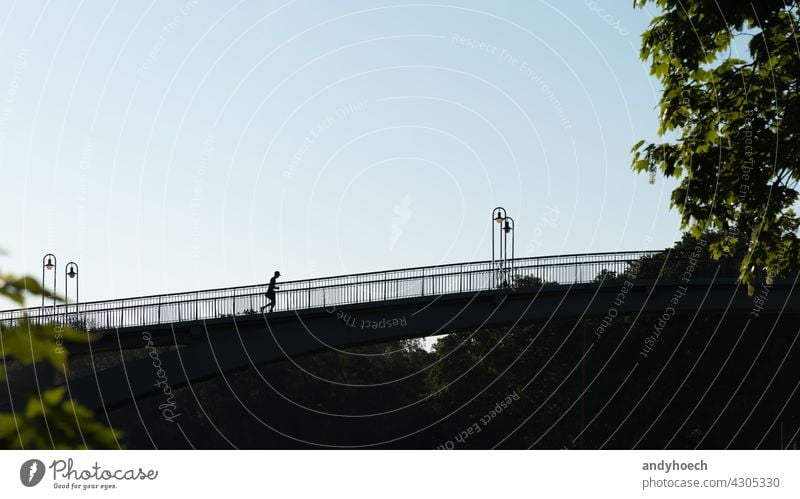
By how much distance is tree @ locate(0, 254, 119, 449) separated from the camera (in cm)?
396

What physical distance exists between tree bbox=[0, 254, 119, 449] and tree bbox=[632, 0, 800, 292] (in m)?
15.9

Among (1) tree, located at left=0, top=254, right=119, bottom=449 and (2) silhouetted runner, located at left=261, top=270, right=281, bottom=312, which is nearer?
(1) tree, located at left=0, top=254, right=119, bottom=449

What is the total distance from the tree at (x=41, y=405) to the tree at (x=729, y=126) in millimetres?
15915

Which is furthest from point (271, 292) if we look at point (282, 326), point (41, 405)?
point (41, 405)

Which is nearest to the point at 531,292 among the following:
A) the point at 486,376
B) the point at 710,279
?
the point at 710,279

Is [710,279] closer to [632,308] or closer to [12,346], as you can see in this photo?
[632,308]

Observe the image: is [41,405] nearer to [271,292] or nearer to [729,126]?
[729,126]

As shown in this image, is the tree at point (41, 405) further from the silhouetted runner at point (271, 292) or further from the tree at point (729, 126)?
the silhouetted runner at point (271, 292)

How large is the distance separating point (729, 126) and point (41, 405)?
17143mm

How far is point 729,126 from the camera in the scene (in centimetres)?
1908

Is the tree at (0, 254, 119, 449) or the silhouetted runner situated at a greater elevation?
the silhouetted runner

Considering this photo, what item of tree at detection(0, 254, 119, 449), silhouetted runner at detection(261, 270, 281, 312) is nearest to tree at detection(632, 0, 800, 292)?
tree at detection(0, 254, 119, 449)

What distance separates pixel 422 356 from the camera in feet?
313

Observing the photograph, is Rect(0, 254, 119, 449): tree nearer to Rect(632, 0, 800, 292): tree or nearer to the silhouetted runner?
Rect(632, 0, 800, 292): tree
